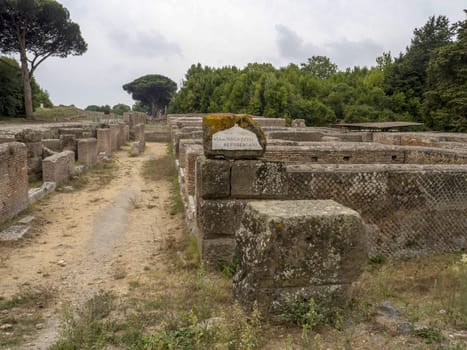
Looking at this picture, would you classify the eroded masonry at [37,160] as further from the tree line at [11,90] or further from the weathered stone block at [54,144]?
the tree line at [11,90]

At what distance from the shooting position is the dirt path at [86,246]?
5461mm

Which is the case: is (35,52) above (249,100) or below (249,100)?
above

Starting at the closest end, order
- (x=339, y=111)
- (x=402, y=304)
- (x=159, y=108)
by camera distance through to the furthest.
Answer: (x=402, y=304) < (x=339, y=111) < (x=159, y=108)

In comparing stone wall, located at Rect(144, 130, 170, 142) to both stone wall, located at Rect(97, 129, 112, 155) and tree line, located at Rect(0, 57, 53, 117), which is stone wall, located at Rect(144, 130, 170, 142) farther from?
tree line, located at Rect(0, 57, 53, 117)

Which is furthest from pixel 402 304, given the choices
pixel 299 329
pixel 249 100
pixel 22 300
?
pixel 249 100

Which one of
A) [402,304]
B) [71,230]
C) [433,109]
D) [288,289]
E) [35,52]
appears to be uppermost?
[35,52]

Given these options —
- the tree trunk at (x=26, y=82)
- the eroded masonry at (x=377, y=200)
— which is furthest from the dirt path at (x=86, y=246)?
the tree trunk at (x=26, y=82)

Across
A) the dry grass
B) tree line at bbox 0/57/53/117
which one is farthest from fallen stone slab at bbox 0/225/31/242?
tree line at bbox 0/57/53/117

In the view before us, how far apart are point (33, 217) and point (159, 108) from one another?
265 ft

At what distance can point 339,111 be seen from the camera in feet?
137

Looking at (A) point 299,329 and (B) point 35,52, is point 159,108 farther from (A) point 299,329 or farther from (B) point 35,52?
(A) point 299,329

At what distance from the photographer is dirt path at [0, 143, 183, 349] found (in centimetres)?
546

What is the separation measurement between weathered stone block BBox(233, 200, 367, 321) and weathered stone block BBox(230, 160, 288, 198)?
5.91ft

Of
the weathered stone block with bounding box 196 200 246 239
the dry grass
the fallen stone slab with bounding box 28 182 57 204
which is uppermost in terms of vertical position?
the weathered stone block with bounding box 196 200 246 239
